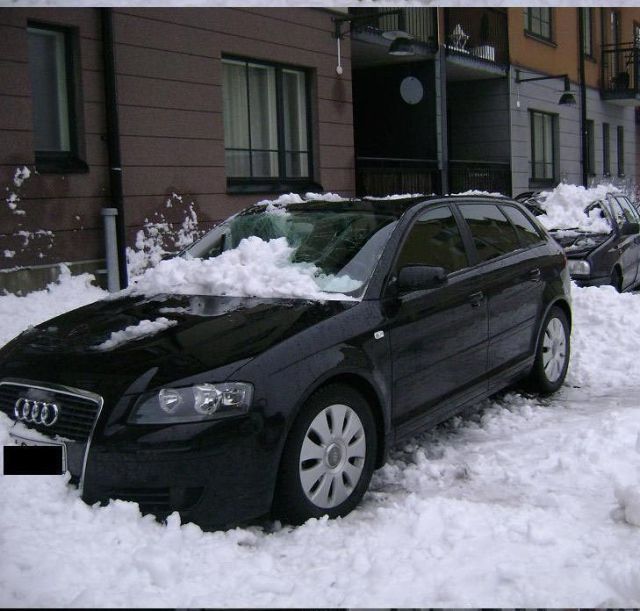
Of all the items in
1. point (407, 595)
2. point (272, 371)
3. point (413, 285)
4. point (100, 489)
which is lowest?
point (407, 595)

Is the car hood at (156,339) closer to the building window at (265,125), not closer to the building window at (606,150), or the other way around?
the building window at (265,125)

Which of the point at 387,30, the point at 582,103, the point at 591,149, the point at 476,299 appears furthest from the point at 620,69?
the point at 476,299

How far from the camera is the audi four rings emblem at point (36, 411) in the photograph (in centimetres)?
385

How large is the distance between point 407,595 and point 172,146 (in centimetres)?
820

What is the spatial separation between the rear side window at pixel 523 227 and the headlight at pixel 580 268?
14.9 feet

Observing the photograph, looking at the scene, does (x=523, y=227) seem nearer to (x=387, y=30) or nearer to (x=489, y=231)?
(x=489, y=231)

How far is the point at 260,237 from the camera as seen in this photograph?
5.43m

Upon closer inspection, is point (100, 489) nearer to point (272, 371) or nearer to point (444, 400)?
point (272, 371)

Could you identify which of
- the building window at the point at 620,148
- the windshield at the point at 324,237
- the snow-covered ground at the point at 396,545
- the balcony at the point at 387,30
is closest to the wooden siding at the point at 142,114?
the balcony at the point at 387,30

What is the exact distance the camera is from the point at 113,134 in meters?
9.70

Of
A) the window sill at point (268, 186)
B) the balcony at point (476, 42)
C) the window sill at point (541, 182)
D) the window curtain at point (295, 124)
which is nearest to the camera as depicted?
the window sill at point (268, 186)

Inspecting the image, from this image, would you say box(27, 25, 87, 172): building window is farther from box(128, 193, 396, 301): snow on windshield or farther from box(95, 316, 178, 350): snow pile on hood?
box(95, 316, 178, 350): snow pile on hood

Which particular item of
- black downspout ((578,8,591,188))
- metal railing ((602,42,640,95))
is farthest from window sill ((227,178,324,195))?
metal railing ((602,42,640,95))

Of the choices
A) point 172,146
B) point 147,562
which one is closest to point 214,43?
point 172,146
